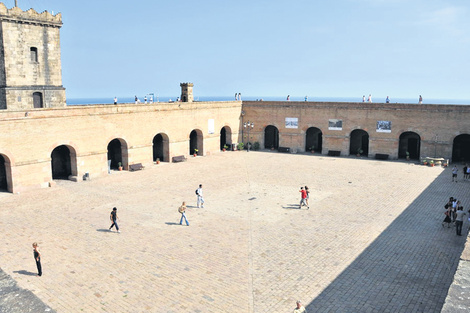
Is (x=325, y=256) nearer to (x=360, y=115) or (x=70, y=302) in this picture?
(x=70, y=302)

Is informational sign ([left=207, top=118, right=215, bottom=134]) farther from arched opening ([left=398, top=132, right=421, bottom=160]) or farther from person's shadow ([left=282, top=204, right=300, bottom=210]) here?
person's shadow ([left=282, top=204, right=300, bottom=210])

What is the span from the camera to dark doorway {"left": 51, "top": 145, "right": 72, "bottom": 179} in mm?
29056

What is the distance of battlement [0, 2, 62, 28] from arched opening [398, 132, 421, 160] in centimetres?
3150

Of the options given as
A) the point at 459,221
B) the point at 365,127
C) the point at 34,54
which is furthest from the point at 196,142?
the point at 459,221

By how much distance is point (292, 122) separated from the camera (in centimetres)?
4112

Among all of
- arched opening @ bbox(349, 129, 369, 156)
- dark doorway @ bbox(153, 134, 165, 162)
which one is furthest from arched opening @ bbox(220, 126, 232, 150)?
arched opening @ bbox(349, 129, 369, 156)

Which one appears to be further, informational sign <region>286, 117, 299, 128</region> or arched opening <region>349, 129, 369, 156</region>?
informational sign <region>286, 117, 299, 128</region>

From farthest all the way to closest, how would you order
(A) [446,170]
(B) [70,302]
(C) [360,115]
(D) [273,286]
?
(C) [360,115]
(A) [446,170]
(D) [273,286]
(B) [70,302]

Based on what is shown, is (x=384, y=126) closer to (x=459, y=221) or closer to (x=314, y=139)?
(x=314, y=139)

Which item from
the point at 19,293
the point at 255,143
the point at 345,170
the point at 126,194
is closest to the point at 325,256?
the point at 19,293

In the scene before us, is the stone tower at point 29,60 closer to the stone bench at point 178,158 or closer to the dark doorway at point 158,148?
the dark doorway at point 158,148

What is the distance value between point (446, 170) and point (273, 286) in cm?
2439

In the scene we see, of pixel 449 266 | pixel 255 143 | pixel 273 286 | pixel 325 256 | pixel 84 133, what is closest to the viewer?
pixel 273 286

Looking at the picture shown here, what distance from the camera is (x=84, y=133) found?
93.1ft
